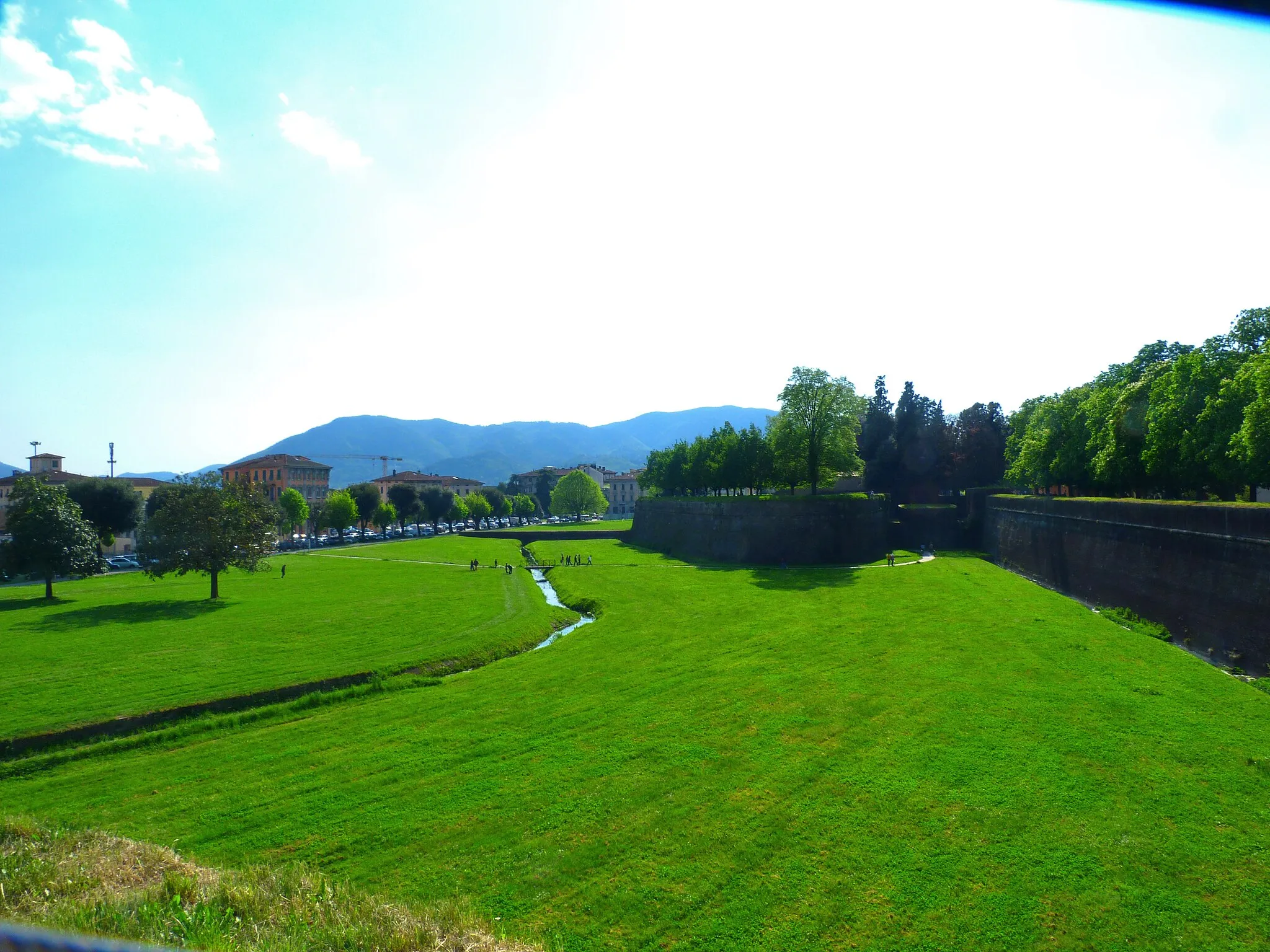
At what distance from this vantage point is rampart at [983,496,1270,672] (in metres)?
23.0

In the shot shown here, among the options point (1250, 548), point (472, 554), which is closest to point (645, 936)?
point (1250, 548)

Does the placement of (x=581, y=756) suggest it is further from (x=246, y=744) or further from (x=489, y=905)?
(x=246, y=744)

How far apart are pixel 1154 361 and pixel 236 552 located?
2421 inches

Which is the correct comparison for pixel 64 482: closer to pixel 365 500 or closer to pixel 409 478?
pixel 365 500

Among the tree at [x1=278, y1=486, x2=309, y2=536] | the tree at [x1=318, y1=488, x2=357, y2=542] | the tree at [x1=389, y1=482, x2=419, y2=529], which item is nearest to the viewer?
the tree at [x1=278, y1=486, x2=309, y2=536]

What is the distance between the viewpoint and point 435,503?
10794 centimetres

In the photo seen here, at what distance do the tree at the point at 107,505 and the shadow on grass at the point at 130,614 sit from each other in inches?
1393

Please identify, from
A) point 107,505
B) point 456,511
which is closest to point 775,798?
point 107,505

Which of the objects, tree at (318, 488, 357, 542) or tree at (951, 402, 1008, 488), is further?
tree at (318, 488, 357, 542)

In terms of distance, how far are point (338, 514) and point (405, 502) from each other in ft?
40.2

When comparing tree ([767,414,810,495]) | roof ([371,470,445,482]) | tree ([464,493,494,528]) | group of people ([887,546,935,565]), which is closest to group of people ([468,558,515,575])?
tree ([767,414,810,495])

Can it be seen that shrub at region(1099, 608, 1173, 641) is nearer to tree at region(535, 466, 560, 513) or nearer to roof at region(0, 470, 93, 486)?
roof at region(0, 470, 93, 486)

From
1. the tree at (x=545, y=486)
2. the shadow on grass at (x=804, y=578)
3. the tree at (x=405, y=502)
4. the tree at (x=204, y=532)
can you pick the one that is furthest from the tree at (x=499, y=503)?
the tree at (x=204, y=532)

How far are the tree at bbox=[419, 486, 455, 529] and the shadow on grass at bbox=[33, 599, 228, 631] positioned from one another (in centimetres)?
6930
